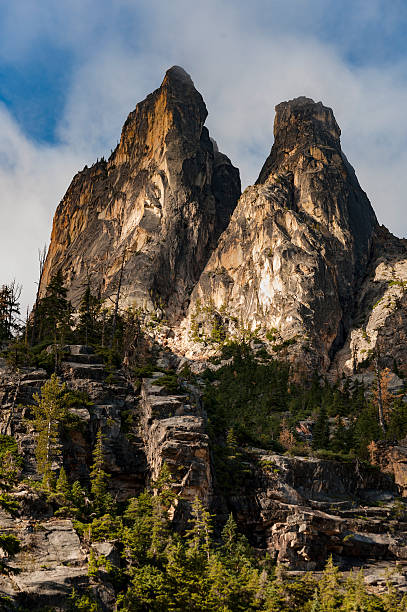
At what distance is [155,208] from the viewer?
15350 cm

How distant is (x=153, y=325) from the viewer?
127500mm

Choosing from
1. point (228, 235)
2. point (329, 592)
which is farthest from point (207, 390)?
point (228, 235)

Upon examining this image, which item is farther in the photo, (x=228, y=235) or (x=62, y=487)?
(x=228, y=235)

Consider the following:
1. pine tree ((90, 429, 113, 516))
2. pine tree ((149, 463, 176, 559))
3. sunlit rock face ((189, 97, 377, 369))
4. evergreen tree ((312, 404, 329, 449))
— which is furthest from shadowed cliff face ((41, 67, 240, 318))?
pine tree ((149, 463, 176, 559))

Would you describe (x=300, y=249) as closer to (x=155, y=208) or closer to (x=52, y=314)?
(x=155, y=208)

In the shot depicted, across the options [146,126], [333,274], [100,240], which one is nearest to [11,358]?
[333,274]

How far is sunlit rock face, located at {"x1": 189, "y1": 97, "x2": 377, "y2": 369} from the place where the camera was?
125125 mm

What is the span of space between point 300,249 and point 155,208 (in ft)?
139

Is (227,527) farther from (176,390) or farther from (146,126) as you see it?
(146,126)

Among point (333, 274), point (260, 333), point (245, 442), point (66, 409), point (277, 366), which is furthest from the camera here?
point (333, 274)

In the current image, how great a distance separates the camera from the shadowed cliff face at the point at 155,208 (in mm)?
145000

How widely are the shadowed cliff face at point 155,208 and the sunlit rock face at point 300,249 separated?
10157 millimetres

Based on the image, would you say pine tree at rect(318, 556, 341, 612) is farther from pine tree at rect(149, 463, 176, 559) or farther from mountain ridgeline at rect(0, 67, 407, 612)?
pine tree at rect(149, 463, 176, 559)

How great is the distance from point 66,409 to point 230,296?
9497cm
